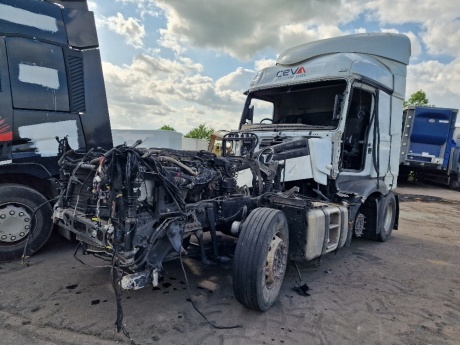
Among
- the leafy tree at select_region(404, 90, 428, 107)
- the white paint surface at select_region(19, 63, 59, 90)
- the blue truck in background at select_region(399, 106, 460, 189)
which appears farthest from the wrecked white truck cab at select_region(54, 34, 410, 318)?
the leafy tree at select_region(404, 90, 428, 107)

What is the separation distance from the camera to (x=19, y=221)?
439cm

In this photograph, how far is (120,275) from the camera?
9.20ft

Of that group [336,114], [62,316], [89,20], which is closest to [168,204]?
[62,316]

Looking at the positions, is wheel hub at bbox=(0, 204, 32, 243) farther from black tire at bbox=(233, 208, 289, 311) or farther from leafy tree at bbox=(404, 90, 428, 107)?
leafy tree at bbox=(404, 90, 428, 107)

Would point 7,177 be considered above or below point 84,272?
above

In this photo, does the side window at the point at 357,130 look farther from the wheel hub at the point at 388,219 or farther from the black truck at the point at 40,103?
the black truck at the point at 40,103

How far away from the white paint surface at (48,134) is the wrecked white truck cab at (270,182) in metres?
1.10

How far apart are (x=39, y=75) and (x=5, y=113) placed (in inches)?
26.9

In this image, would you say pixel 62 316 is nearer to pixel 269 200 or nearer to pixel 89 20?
pixel 269 200

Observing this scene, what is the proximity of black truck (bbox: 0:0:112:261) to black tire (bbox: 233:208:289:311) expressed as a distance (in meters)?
2.40

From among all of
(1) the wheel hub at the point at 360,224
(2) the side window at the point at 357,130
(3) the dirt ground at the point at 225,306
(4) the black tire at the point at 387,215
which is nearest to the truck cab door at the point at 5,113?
(3) the dirt ground at the point at 225,306

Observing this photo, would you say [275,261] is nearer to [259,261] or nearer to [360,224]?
[259,261]

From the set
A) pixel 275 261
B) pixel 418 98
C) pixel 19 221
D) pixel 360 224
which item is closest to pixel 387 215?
pixel 360 224

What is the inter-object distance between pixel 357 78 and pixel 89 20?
4.17m
